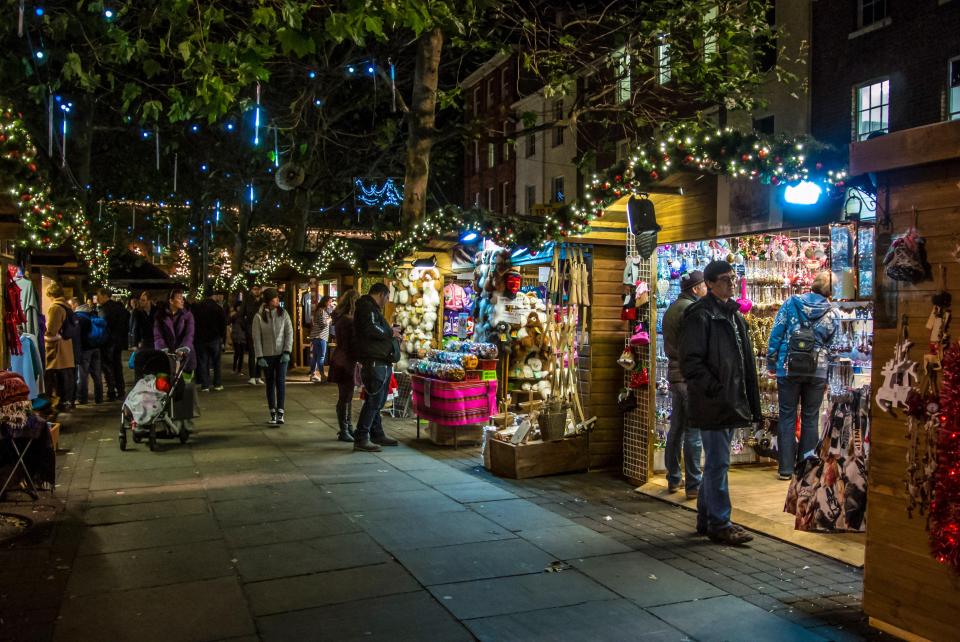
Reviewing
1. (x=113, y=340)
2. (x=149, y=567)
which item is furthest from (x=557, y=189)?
(x=149, y=567)

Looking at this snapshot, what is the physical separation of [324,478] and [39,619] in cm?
390

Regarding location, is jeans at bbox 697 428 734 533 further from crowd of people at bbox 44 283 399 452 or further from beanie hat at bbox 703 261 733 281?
crowd of people at bbox 44 283 399 452

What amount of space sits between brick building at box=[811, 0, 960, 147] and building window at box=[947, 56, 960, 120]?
20 mm

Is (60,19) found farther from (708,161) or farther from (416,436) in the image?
(708,161)

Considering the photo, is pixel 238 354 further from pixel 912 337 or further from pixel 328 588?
pixel 912 337

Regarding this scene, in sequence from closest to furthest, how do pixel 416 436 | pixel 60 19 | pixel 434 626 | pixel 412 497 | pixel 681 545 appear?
pixel 434 626 < pixel 681 545 < pixel 412 497 < pixel 60 19 < pixel 416 436

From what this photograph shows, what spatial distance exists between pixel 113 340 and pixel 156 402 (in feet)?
19.9

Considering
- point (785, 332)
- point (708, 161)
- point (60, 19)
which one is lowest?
point (785, 332)

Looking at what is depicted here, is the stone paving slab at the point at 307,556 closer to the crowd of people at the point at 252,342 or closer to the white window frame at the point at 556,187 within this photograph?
the crowd of people at the point at 252,342

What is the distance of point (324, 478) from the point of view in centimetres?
839

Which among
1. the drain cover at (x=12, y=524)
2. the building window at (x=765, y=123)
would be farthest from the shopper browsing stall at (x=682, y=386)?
the building window at (x=765, y=123)

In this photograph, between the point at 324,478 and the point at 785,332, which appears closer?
the point at 785,332

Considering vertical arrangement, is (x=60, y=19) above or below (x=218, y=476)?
above

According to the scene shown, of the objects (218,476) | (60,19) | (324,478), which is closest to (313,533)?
(324,478)
